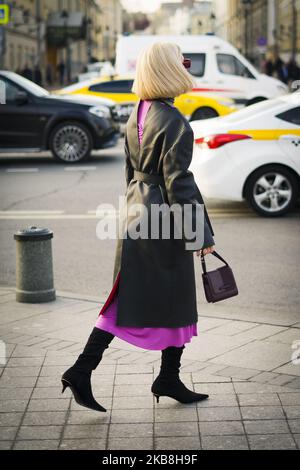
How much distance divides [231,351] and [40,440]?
1820 mm

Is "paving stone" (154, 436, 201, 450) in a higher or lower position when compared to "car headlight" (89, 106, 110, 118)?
lower

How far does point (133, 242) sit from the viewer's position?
4805mm

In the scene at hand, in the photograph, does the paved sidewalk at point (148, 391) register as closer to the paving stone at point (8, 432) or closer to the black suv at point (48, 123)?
the paving stone at point (8, 432)

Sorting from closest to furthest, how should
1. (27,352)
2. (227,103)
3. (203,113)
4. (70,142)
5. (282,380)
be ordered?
(282,380) → (27,352) → (70,142) → (203,113) → (227,103)

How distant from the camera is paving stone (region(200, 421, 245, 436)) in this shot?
15.0ft

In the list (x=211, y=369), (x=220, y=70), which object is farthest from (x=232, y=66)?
(x=211, y=369)

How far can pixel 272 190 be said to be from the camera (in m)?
11.6

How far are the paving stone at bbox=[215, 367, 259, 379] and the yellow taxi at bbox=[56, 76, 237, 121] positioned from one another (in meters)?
16.7

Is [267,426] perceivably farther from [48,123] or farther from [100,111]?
[100,111]

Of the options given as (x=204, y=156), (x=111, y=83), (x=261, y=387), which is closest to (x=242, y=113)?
(x=204, y=156)

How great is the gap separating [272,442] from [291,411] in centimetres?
45

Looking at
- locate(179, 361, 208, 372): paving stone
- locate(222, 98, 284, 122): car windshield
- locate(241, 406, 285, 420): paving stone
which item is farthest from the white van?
locate(241, 406, 285, 420): paving stone

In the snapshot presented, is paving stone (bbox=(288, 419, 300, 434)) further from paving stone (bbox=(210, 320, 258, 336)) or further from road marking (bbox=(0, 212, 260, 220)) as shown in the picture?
road marking (bbox=(0, 212, 260, 220))
